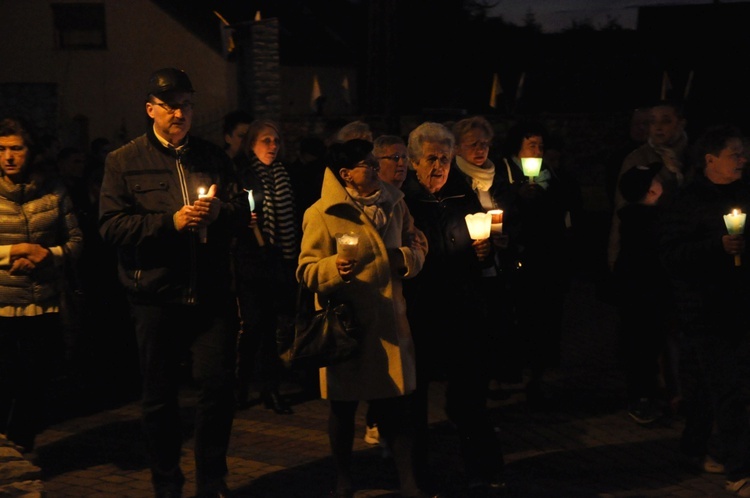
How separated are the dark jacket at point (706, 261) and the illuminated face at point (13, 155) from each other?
12.3ft

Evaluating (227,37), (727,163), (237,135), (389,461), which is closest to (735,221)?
(727,163)

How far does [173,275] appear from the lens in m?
6.63

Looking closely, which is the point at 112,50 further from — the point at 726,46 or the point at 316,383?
the point at 316,383

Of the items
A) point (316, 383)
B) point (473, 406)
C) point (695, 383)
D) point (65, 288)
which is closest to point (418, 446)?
point (473, 406)

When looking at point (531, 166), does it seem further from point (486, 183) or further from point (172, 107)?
point (172, 107)

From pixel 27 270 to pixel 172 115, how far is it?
159 cm

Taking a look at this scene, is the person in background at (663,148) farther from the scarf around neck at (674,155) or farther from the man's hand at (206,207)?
the man's hand at (206,207)

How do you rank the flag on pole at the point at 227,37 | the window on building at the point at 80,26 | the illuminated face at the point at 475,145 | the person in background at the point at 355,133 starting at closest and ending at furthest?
the illuminated face at the point at 475,145 < the person in background at the point at 355,133 < the flag on pole at the point at 227,37 < the window on building at the point at 80,26

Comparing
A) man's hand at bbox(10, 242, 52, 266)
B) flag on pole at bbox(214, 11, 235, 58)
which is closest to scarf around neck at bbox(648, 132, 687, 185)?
man's hand at bbox(10, 242, 52, 266)

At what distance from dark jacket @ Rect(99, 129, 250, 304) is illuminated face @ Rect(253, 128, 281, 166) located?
233 centimetres

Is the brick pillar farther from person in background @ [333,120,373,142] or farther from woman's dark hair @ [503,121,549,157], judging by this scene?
person in background @ [333,120,373,142]

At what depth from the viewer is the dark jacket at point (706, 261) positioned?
282 inches

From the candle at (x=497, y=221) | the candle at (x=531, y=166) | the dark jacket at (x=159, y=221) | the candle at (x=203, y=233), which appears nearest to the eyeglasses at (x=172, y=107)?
the dark jacket at (x=159, y=221)

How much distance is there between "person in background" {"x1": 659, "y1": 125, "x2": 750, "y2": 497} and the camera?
7129 mm
